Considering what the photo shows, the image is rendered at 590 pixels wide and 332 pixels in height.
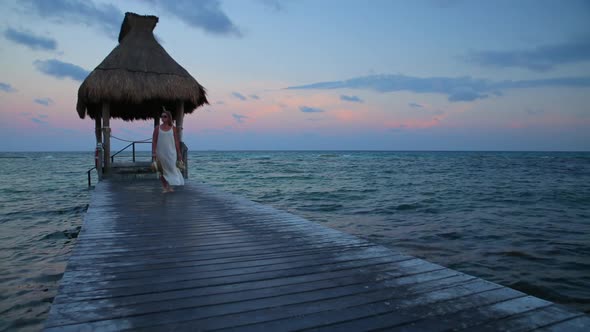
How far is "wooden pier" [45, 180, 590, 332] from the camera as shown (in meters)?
2.23

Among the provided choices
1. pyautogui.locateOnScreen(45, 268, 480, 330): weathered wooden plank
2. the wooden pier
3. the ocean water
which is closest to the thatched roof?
the ocean water

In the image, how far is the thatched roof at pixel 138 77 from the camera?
1098 cm

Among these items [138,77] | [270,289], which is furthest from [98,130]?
[270,289]

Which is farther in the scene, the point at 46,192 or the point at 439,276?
the point at 46,192

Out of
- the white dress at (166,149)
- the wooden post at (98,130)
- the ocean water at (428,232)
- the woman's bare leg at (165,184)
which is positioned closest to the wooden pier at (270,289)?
the ocean water at (428,232)

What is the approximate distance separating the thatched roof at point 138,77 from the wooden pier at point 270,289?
24.6ft

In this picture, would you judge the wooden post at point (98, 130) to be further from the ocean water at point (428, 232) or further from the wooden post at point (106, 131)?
the ocean water at point (428, 232)

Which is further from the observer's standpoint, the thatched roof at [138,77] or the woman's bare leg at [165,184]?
the thatched roof at [138,77]

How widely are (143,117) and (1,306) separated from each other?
1404 centimetres

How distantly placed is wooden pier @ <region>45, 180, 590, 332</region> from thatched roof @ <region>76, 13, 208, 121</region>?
750 cm

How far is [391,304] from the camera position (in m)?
2.52

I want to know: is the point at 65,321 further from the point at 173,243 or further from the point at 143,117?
the point at 143,117

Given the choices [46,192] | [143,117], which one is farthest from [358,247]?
[46,192]

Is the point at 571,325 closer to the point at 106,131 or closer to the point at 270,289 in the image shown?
the point at 270,289
